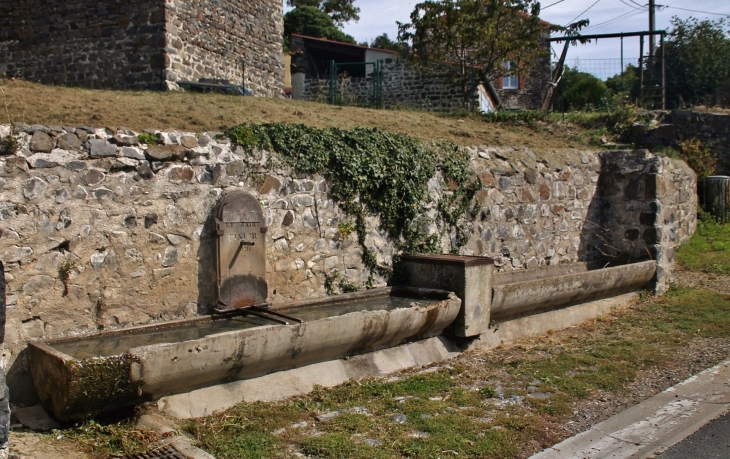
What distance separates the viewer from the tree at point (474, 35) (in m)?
16.7

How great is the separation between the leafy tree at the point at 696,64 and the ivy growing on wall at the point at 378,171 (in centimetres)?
1876

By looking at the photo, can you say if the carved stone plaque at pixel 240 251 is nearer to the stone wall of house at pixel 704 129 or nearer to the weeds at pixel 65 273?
the weeds at pixel 65 273

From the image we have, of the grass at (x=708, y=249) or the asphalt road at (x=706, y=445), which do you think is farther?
the grass at (x=708, y=249)

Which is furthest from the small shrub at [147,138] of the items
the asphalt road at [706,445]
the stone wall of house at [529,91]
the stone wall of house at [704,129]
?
the stone wall of house at [529,91]

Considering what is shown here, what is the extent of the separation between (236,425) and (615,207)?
7.43 meters

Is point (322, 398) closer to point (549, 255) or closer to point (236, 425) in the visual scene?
point (236, 425)

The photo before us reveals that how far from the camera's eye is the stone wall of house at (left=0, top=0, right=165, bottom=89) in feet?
40.5

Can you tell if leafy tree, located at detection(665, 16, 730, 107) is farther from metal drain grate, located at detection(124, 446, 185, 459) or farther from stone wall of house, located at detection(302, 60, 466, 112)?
metal drain grate, located at detection(124, 446, 185, 459)

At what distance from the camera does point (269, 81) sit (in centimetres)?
1605

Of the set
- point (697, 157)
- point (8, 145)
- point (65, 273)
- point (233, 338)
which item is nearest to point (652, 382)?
point (233, 338)

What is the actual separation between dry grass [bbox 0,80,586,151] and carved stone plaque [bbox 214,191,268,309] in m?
0.93

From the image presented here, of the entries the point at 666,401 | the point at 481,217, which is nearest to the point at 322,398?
the point at 666,401

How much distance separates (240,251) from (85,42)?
878 cm

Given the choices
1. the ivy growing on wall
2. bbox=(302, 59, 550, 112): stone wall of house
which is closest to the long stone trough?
the ivy growing on wall
